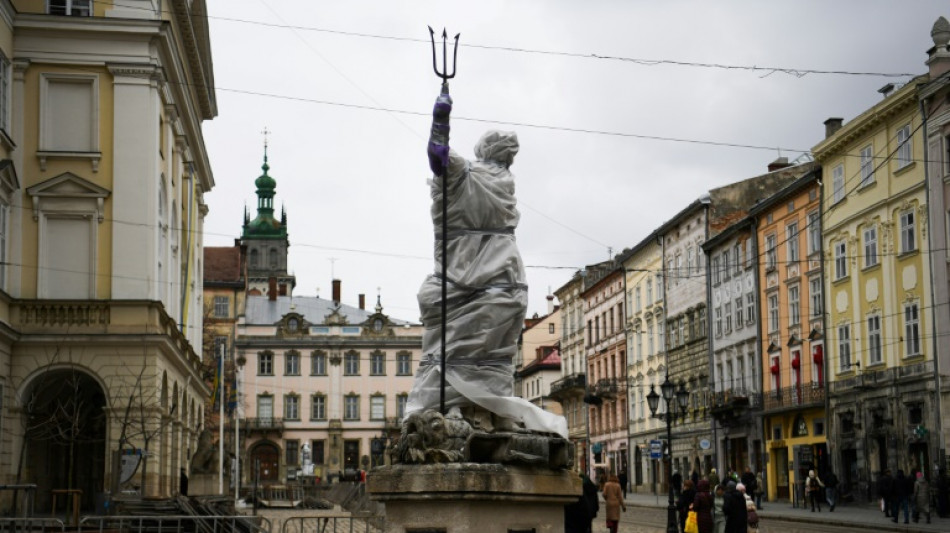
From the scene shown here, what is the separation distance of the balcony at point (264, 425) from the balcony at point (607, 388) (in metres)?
33.9

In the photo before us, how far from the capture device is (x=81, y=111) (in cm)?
3391

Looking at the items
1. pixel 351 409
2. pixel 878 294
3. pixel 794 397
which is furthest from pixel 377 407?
pixel 878 294

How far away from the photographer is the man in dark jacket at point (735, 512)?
60.7 ft

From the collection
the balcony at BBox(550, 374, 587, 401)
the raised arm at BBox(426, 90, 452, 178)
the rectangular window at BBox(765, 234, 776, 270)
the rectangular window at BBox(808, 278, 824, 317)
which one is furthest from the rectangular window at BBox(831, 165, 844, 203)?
the balcony at BBox(550, 374, 587, 401)

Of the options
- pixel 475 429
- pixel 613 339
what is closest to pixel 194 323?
pixel 613 339

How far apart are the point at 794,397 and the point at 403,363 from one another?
59936 mm

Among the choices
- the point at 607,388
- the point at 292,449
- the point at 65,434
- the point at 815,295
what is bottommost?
the point at 292,449

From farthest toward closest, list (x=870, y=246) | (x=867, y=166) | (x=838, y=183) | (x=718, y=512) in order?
1. (x=838, y=183)
2. (x=867, y=166)
3. (x=870, y=246)
4. (x=718, y=512)

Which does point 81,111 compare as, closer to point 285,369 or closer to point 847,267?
point 847,267

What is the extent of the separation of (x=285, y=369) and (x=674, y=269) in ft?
155

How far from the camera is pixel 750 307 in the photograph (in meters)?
56.4

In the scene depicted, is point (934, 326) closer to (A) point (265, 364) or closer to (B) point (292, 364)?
(B) point (292, 364)

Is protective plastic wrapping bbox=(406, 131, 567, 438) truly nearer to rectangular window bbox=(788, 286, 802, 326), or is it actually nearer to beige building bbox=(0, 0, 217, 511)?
beige building bbox=(0, 0, 217, 511)

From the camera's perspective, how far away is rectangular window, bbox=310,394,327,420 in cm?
10706
